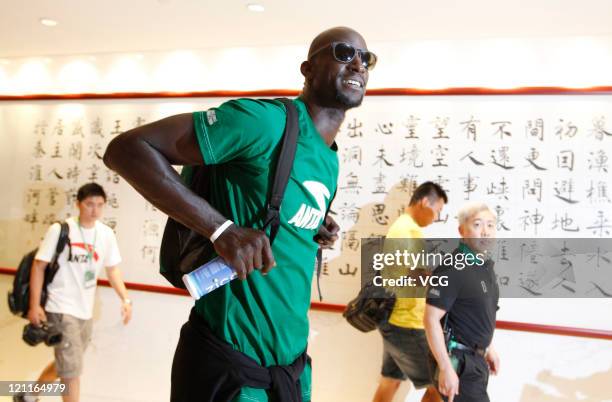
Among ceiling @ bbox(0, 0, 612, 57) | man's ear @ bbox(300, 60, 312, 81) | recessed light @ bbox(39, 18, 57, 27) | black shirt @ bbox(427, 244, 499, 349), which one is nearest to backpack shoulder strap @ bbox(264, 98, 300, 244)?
man's ear @ bbox(300, 60, 312, 81)

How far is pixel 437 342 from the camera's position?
2.31 metres

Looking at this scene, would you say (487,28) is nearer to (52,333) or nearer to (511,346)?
(511,346)

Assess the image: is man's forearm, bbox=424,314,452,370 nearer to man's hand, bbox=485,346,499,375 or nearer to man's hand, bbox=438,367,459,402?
man's hand, bbox=438,367,459,402

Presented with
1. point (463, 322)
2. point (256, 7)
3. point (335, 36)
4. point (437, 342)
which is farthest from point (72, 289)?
point (335, 36)

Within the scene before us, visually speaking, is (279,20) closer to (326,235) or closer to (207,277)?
(326,235)

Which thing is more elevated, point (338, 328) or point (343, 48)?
point (343, 48)

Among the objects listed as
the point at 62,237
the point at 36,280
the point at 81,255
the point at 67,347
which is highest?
the point at 62,237

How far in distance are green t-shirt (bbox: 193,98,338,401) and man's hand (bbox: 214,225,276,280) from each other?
0.13m

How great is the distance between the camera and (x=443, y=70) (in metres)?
3.24

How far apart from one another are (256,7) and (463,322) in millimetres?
1985

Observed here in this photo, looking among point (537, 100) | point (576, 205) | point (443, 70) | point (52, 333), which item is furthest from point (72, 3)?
point (576, 205)

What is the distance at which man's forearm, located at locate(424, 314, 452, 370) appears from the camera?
230 cm

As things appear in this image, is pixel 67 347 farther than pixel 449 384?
Yes

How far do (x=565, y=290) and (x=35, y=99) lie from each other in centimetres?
401
